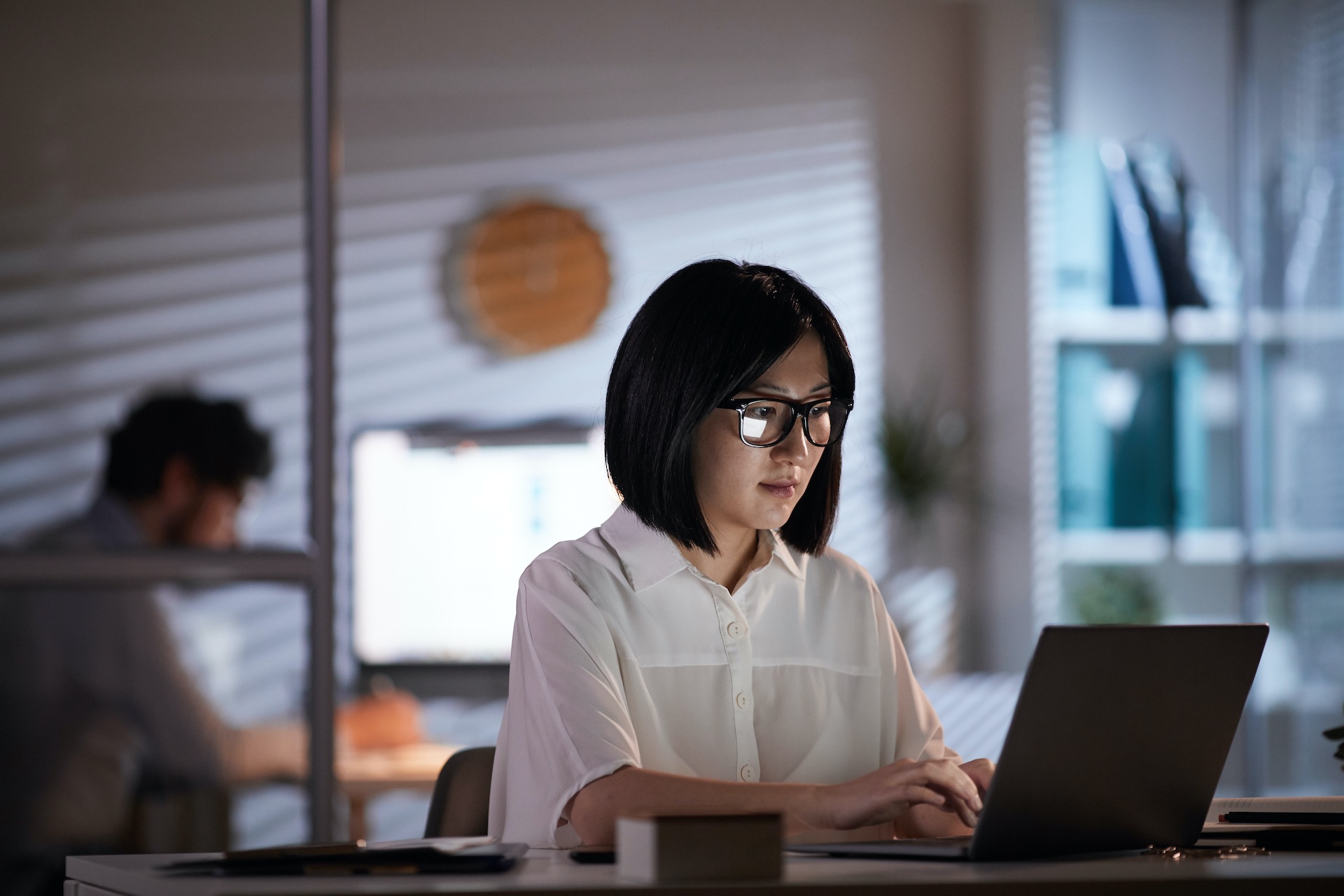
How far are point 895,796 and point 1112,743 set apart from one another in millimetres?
227

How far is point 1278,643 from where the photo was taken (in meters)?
4.61

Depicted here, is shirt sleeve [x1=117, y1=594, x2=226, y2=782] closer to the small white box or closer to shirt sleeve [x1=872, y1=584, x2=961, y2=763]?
shirt sleeve [x1=872, y1=584, x2=961, y2=763]

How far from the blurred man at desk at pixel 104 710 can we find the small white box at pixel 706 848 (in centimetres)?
231

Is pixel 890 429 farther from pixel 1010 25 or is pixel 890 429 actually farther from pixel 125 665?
pixel 125 665

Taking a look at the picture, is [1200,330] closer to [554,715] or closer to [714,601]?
[714,601]

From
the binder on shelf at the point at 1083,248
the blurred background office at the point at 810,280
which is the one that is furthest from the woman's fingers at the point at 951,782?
the binder on shelf at the point at 1083,248

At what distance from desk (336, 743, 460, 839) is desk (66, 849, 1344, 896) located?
2.37 metres

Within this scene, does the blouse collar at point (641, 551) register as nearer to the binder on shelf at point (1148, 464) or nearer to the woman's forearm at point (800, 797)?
the woman's forearm at point (800, 797)

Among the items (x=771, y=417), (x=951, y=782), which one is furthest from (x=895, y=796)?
(x=771, y=417)

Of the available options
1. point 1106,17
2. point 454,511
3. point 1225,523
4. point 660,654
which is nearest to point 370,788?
point 454,511

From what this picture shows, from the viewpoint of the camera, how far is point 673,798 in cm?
147

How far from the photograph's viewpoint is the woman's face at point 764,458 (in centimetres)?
177

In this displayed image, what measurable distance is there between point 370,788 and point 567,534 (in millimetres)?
1104

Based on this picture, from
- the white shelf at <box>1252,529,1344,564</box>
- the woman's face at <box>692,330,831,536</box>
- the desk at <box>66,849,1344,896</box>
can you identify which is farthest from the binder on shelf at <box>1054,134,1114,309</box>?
the desk at <box>66,849,1344,896</box>
